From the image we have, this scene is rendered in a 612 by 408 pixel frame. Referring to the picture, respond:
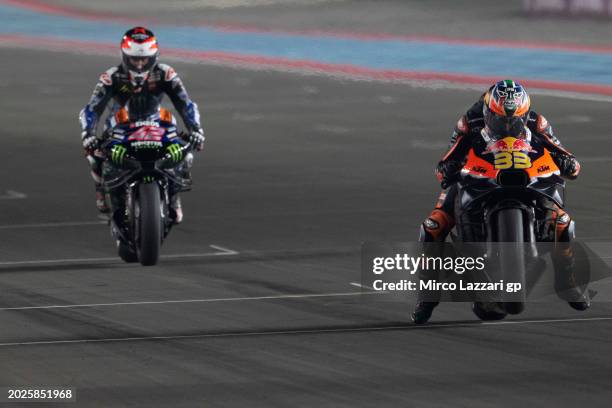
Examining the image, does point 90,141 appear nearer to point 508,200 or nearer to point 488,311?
point 488,311

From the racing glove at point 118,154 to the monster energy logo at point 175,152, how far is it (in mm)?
378

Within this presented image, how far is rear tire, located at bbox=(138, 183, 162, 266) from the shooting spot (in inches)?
543

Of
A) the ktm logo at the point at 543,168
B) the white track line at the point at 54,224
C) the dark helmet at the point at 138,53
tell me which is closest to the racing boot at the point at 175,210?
the dark helmet at the point at 138,53

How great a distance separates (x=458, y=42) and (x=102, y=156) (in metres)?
29.8

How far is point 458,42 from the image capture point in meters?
43.6

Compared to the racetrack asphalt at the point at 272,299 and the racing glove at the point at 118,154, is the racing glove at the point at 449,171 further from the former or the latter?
the racing glove at the point at 118,154

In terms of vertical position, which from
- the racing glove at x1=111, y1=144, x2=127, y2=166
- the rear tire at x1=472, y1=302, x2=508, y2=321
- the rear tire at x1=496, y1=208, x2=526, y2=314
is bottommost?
the rear tire at x1=472, y1=302, x2=508, y2=321

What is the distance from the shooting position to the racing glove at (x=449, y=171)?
11.1 m

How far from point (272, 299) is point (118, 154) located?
103 inches

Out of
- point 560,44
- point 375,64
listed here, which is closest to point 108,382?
point 375,64

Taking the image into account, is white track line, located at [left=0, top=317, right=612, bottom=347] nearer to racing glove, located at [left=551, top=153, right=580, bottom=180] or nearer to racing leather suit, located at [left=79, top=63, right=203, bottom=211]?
racing glove, located at [left=551, top=153, right=580, bottom=180]

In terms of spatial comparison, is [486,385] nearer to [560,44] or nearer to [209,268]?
[209,268]

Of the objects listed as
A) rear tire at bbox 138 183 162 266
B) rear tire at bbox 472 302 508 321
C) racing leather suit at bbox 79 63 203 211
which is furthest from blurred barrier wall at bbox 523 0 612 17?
rear tire at bbox 472 302 508 321

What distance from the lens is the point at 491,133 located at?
11.0 metres
